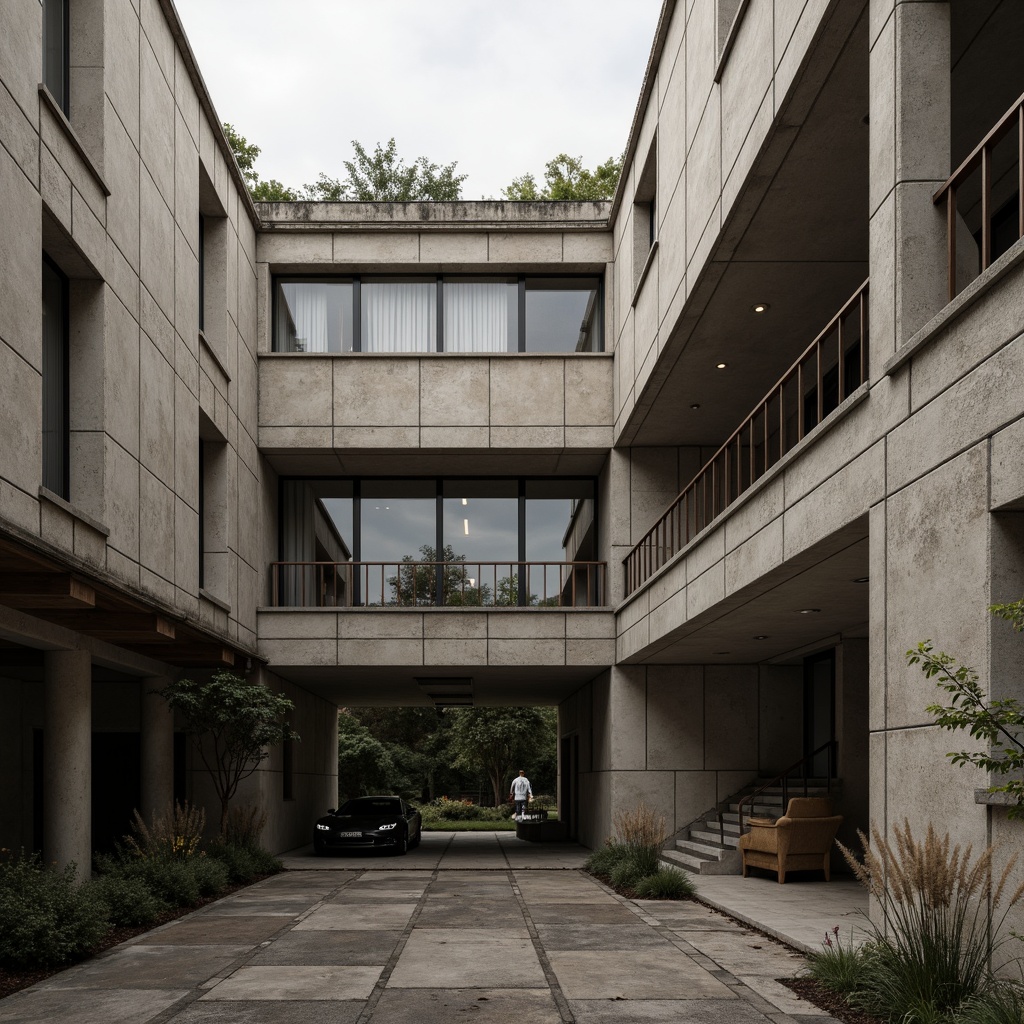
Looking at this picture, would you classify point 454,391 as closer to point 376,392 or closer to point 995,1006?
point 376,392

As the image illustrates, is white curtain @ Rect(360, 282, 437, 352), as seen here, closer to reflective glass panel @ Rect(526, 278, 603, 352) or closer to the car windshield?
reflective glass panel @ Rect(526, 278, 603, 352)

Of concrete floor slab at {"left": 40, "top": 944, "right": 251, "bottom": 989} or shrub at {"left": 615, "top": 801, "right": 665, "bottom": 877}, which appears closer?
concrete floor slab at {"left": 40, "top": 944, "right": 251, "bottom": 989}

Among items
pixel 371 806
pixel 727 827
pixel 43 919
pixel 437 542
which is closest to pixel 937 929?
pixel 43 919

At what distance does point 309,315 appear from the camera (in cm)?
2389

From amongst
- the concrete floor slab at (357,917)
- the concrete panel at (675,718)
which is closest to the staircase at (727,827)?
the concrete panel at (675,718)

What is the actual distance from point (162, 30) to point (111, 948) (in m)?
11.9

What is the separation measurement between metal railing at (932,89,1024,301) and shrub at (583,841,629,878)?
11.5 m

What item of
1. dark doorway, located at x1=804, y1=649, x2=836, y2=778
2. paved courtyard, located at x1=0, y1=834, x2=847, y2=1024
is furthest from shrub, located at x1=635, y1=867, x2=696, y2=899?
dark doorway, located at x1=804, y1=649, x2=836, y2=778

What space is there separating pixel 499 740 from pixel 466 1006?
3411cm

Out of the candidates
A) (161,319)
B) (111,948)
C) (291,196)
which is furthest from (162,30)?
(291,196)

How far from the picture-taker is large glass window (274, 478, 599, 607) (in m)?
23.6

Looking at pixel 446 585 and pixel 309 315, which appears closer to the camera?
pixel 446 585

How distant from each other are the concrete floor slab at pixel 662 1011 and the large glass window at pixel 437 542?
14567mm

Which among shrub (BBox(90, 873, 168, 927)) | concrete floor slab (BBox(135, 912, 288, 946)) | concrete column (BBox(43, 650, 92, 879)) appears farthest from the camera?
concrete column (BBox(43, 650, 92, 879))
